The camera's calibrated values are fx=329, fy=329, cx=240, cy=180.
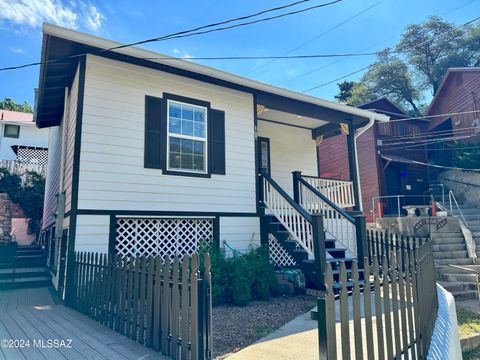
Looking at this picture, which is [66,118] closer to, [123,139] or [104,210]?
[123,139]

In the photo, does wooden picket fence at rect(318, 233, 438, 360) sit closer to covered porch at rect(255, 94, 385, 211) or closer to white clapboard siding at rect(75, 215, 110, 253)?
white clapboard siding at rect(75, 215, 110, 253)

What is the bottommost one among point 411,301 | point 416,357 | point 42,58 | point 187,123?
point 416,357

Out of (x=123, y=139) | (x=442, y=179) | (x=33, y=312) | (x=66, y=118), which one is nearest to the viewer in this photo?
(x=33, y=312)

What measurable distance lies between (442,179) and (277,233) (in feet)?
55.3

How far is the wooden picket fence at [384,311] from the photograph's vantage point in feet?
6.86

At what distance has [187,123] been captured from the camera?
7512 millimetres

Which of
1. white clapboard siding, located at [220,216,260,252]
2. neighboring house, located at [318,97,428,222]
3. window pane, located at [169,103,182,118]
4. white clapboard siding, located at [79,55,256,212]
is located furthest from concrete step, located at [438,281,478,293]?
neighboring house, located at [318,97,428,222]

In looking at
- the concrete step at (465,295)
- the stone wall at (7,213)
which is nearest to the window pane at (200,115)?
the concrete step at (465,295)

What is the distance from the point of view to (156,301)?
3455mm

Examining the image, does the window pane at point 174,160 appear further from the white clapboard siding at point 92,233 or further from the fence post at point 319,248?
the fence post at point 319,248

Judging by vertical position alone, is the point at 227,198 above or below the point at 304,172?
below

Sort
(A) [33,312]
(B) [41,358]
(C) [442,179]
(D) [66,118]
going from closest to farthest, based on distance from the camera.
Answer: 1. (B) [41,358]
2. (A) [33,312]
3. (D) [66,118]
4. (C) [442,179]

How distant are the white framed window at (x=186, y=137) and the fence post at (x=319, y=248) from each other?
9.14ft

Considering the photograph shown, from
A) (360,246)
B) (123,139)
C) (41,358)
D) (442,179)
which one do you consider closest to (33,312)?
(41,358)
